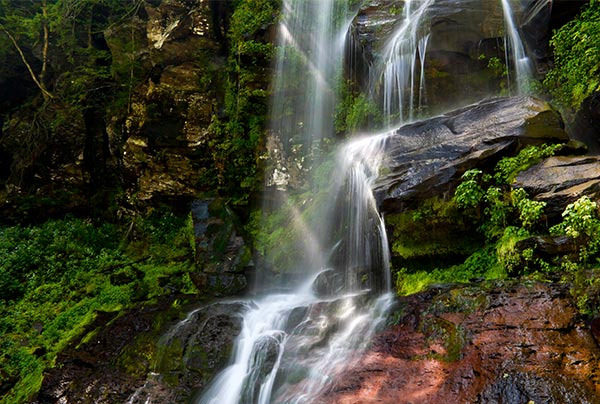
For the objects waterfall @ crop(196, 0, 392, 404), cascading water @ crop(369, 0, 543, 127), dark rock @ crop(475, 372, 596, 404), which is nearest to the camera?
dark rock @ crop(475, 372, 596, 404)

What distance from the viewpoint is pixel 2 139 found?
14719mm

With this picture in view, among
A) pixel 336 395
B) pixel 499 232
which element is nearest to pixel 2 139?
pixel 336 395

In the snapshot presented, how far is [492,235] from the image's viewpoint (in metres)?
6.50

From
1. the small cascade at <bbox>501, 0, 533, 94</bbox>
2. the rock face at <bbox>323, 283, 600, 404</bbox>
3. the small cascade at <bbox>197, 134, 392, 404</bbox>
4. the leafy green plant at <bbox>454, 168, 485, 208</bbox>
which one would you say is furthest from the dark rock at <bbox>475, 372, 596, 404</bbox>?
the small cascade at <bbox>501, 0, 533, 94</bbox>

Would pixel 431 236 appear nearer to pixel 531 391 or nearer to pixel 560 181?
pixel 560 181

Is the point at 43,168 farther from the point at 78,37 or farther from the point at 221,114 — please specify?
the point at 221,114

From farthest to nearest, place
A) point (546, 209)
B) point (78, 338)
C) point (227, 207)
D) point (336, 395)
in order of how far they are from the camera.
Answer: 1. point (227, 207)
2. point (78, 338)
3. point (546, 209)
4. point (336, 395)

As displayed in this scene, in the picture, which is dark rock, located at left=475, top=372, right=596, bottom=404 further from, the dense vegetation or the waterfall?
the waterfall

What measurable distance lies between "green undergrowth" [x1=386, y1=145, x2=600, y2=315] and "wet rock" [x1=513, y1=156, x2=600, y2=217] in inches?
5.0

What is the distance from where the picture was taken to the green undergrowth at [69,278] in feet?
26.8

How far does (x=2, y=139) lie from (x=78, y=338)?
10864 millimetres

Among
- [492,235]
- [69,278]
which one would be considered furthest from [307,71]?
[69,278]

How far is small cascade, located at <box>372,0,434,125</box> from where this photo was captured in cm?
1012

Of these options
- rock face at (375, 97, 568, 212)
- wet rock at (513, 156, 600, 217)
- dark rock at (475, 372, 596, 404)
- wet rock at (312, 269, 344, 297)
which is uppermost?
rock face at (375, 97, 568, 212)
